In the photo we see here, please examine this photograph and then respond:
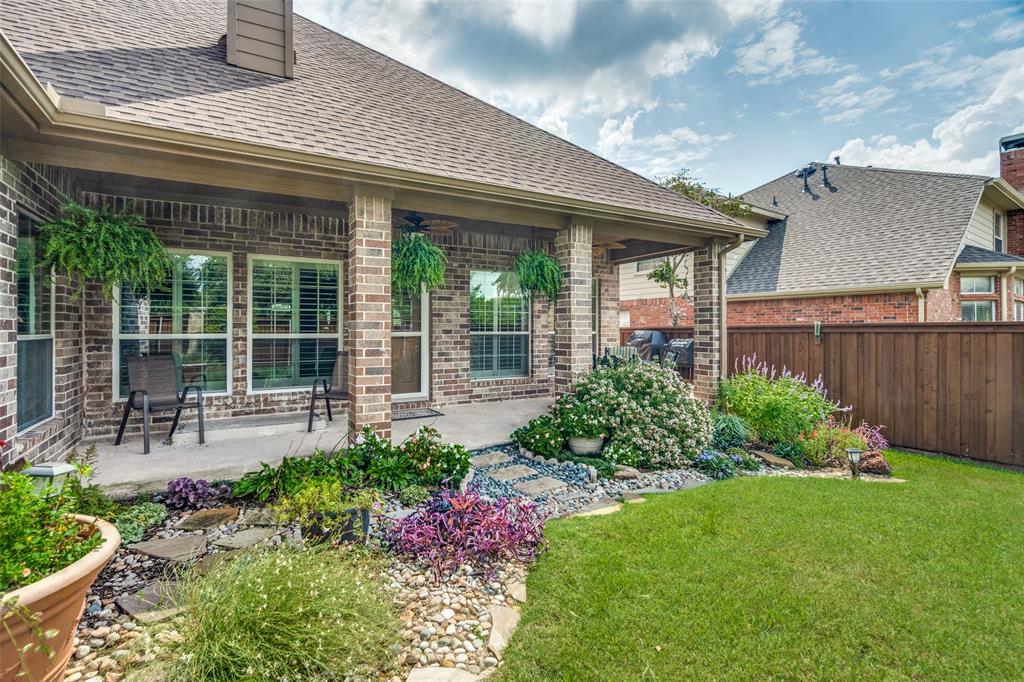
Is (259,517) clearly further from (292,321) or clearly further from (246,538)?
(292,321)

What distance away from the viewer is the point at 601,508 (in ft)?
12.2

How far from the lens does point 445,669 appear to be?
1.96 meters

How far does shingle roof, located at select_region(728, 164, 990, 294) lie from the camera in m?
10.0

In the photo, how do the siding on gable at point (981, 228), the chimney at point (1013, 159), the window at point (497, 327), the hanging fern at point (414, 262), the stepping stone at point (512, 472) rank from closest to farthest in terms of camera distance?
1. the stepping stone at point (512, 472)
2. the hanging fern at point (414, 262)
3. the window at point (497, 327)
4. the siding on gable at point (981, 228)
5. the chimney at point (1013, 159)

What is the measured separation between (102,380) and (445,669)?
5017mm

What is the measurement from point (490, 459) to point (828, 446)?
374 centimetres

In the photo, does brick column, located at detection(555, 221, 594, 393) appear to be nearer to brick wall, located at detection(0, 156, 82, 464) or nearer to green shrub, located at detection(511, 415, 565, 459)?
green shrub, located at detection(511, 415, 565, 459)

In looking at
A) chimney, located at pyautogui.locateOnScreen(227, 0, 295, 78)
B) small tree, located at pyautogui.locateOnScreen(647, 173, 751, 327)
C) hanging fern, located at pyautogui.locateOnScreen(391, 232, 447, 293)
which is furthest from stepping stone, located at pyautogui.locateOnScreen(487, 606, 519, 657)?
small tree, located at pyautogui.locateOnScreen(647, 173, 751, 327)

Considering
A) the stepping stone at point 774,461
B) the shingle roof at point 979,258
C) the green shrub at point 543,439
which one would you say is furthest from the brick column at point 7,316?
the shingle roof at point 979,258

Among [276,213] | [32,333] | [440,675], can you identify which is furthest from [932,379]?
[32,333]

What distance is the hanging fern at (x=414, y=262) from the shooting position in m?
4.83

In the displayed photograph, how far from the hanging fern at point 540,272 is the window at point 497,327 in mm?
1952

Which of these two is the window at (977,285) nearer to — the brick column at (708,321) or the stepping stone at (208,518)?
the brick column at (708,321)

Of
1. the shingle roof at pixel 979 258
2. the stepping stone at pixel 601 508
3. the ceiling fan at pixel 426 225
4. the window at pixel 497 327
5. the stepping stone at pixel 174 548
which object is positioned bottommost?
the stepping stone at pixel 601 508
